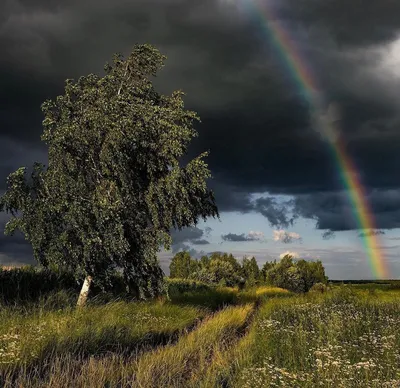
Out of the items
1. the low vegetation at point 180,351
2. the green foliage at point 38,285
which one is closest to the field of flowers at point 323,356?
the low vegetation at point 180,351

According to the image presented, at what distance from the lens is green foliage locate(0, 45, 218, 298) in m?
18.2

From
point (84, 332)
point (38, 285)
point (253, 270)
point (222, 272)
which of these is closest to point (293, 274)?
point (253, 270)

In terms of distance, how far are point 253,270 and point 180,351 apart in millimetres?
94746

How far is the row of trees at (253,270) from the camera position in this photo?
71062mm

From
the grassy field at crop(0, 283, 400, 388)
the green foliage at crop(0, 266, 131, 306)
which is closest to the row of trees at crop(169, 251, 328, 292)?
the green foliage at crop(0, 266, 131, 306)

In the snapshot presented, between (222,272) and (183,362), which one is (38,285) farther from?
(222,272)

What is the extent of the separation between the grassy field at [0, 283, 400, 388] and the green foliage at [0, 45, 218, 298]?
2.31m

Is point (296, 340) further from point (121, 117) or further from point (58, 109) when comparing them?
point (58, 109)

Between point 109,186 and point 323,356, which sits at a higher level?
point 109,186

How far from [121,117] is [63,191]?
13.5 feet

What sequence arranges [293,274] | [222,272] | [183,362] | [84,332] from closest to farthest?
[183,362] < [84,332] < [222,272] < [293,274]

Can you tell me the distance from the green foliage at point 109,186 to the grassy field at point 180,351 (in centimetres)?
231

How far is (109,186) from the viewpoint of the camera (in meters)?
19.3

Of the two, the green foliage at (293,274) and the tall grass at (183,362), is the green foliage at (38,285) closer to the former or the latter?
the tall grass at (183,362)
